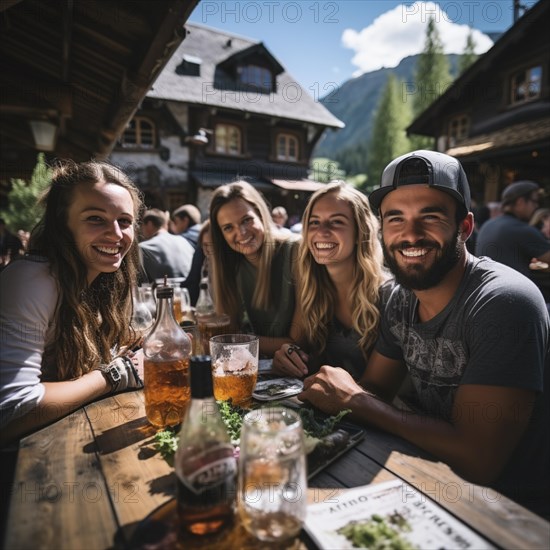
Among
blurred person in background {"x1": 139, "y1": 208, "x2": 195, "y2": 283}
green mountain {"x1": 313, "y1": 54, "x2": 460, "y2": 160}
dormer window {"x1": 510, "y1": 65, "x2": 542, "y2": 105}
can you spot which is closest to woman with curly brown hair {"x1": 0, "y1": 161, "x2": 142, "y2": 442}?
blurred person in background {"x1": 139, "y1": 208, "x2": 195, "y2": 283}

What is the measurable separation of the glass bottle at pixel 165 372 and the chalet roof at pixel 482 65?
42.3ft

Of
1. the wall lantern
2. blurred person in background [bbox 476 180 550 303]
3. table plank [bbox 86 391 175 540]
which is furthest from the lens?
blurred person in background [bbox 476 180 550 303]

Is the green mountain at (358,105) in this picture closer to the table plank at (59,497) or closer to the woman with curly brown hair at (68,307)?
the woman with curly brown hair at (68,307)

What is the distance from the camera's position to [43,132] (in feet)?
13.2

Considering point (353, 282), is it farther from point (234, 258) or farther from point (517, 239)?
point (517, 239)

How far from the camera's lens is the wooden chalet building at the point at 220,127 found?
12617mm

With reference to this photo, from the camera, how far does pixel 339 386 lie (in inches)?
52.2

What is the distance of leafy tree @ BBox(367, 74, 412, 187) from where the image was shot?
34125mm

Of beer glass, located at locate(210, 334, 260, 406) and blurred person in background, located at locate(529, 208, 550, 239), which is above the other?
blurred person in background, located at locate(529, 208, 550, 239)

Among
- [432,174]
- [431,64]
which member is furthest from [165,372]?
[431,64]

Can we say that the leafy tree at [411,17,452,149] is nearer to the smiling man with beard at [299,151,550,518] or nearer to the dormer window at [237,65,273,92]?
the dormer window at [237,65,273,92]

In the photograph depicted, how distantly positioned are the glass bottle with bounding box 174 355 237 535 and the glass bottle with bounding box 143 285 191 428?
0.44 metres

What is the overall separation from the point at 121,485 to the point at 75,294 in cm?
80

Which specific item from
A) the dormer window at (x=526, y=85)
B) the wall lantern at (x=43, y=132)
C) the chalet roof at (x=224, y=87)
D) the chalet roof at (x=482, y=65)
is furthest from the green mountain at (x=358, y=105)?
the wall lantern at (x=43, y=132)
